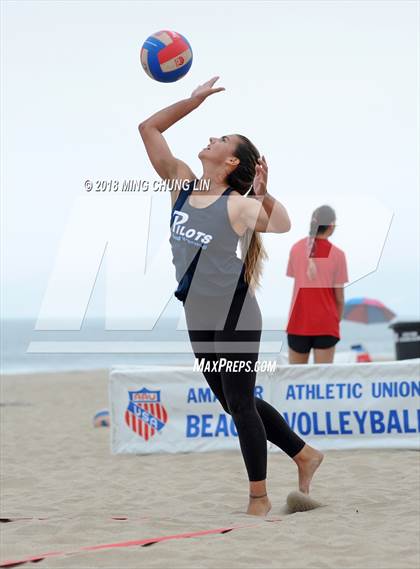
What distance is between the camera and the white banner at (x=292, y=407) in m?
6.07

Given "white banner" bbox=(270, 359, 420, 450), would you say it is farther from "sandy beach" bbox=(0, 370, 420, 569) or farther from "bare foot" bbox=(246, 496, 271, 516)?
"bare foot" bbox=(246, 496, 271, 516)

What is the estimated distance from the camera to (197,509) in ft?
13.8

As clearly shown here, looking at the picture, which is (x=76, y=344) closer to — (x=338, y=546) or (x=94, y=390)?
(x=338, y=546)

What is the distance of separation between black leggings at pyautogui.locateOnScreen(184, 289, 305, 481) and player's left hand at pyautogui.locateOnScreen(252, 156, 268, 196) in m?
0.46

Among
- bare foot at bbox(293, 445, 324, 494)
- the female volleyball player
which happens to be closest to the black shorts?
bare foot at bbox(293, 445, 324, 494)

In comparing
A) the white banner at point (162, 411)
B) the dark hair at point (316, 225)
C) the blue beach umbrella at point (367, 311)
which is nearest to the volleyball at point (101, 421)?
the white banner at point (162, 411)

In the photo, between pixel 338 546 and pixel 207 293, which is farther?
pixel 207 293

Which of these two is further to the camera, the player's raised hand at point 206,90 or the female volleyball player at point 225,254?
the player's raised hand at point 206,90

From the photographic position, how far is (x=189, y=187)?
387cm

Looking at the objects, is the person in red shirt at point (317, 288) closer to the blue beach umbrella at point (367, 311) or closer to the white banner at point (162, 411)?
the white banner at point (162, 411)

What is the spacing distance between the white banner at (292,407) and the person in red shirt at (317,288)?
8.3 inches

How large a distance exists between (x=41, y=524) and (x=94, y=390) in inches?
435

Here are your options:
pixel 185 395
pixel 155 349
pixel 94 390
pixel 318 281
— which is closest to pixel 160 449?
pixel 185 395

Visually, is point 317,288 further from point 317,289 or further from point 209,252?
point 209,252
